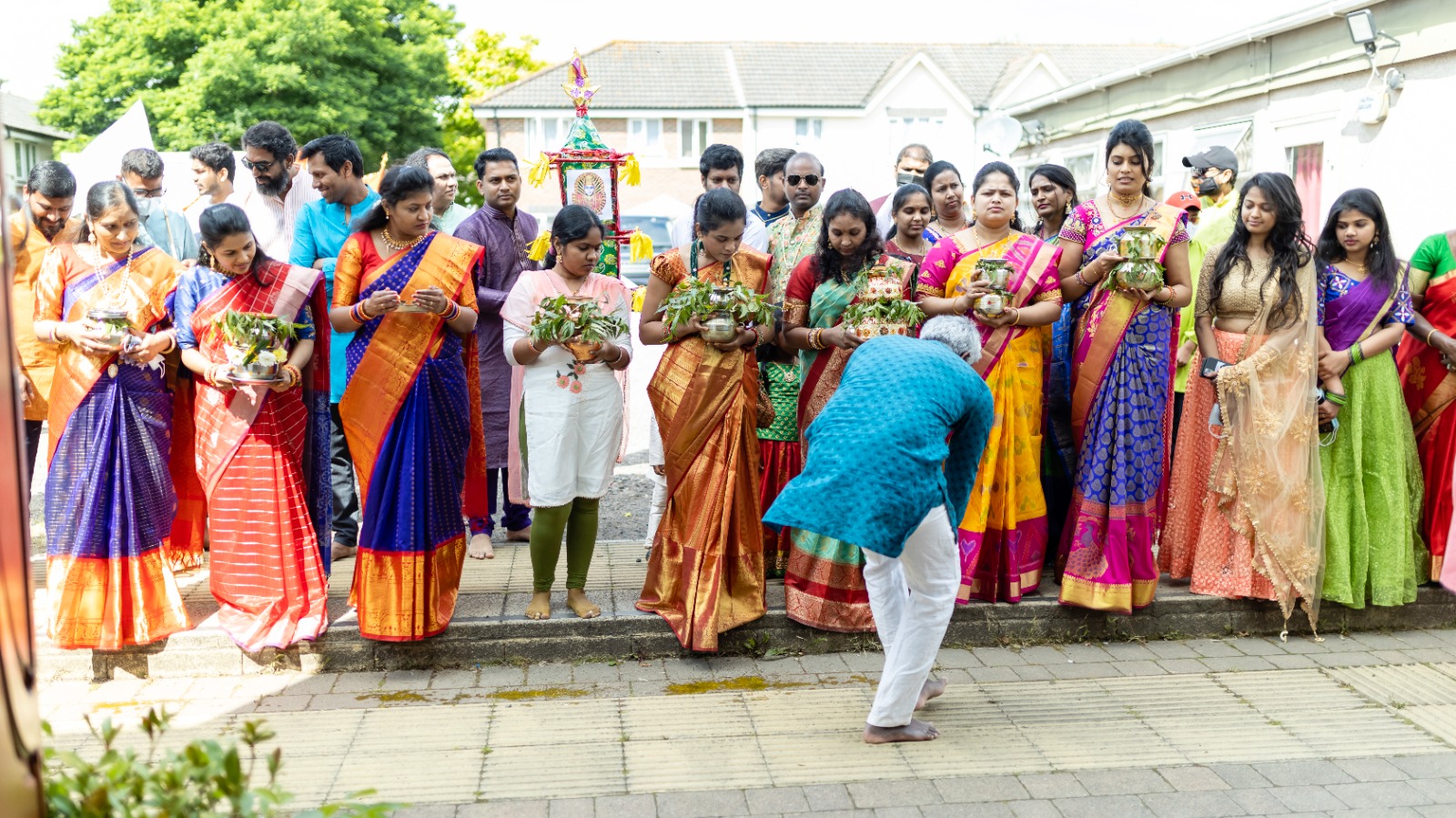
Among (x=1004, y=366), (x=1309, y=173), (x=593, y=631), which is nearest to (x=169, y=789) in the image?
(x=593, y=631)

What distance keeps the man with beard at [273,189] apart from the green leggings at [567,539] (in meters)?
2.14

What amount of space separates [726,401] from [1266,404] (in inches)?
95.8

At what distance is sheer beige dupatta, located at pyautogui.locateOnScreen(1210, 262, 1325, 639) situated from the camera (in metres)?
5.40

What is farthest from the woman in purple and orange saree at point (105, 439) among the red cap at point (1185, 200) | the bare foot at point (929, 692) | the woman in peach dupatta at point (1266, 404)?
the red cap at point (1185, 200)

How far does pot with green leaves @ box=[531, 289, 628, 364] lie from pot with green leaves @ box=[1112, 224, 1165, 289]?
221 centimetres

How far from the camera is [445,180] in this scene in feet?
21.6

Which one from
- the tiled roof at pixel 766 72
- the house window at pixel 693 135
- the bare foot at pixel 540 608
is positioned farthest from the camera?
the house window at pixel 693 135

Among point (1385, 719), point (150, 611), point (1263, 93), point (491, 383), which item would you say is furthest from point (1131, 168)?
point (1263, 93)

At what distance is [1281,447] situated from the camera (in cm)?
541

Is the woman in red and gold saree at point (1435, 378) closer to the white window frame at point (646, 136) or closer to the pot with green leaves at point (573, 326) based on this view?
the pot with green leaves at point (573, 326)

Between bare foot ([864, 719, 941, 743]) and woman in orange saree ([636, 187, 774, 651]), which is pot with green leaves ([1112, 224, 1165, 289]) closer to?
woman in orange saree ([636, 187, 774, 651])

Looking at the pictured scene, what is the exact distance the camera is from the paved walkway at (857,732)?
12.7 ft

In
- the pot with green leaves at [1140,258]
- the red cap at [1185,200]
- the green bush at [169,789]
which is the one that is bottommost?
the green bush at [169,789]

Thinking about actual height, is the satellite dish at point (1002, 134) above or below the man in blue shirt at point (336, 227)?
above
